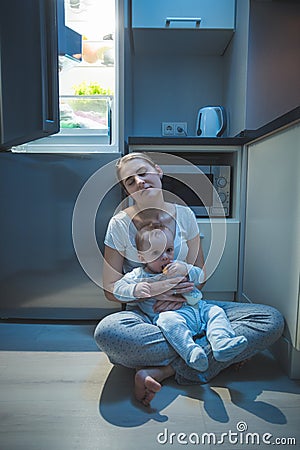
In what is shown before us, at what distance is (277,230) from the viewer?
1035mm

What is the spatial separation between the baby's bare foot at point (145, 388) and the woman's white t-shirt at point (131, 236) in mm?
402

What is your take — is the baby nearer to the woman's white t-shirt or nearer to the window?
the woman's white t-shirt

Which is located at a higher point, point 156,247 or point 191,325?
point 156,247

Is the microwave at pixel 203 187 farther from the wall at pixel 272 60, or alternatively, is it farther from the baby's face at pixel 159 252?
the baby's face at pixel 159 252

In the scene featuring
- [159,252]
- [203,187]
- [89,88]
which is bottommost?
[159,252]

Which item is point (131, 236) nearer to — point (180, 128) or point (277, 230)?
point (277, 230)

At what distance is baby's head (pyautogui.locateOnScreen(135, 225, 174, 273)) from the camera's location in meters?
1.04

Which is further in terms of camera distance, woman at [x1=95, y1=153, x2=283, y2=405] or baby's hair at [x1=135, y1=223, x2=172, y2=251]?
baby's hair at [x1=135, y1=223, x2=172, y2=251]

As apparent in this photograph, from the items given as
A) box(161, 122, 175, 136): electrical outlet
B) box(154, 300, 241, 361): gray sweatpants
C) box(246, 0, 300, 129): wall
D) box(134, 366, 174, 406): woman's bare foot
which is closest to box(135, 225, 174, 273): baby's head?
box(154, 300, 241, 361): gray sweatpants

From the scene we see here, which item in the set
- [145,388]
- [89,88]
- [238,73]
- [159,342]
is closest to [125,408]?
[145,388]

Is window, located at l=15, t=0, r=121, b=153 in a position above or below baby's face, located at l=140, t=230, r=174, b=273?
above

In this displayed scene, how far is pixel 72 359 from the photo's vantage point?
106 cm

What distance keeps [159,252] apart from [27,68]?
63 cm

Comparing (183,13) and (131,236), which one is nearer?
(131,236)
